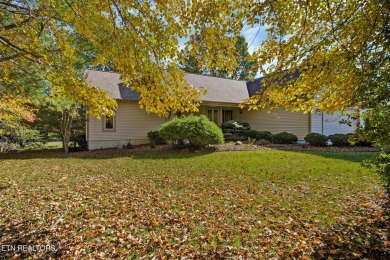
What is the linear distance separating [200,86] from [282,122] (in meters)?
6.90

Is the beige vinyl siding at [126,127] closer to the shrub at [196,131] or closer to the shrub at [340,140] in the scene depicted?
the shrub at [196,131]

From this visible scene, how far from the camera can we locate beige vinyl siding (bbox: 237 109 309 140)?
1605 centimetres

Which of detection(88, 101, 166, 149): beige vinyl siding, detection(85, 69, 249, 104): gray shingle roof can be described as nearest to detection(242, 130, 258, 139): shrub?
detection(85, 69, 249, 104): gray shingle roof

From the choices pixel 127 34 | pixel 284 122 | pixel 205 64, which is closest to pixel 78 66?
pixel 127 34

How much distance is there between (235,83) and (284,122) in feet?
25.5

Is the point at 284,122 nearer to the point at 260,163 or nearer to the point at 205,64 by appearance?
the point at 260,163

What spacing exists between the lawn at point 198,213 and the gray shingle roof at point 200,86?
8.83 m

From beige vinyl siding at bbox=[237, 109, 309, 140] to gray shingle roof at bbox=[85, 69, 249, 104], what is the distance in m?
2.30

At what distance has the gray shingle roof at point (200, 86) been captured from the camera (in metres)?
15.4

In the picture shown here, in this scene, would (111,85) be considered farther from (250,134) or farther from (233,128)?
(250,134)

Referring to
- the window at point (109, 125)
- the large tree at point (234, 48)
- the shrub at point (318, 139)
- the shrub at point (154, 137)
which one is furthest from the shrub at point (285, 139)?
the window at point (109, 125)

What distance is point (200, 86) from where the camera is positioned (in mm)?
16391

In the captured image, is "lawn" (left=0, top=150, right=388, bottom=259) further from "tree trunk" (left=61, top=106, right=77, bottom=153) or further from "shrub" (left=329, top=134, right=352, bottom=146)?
"tree trunk" (left=61, top=106, right=77, bottom=153)

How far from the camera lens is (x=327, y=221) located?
386 centimetres
